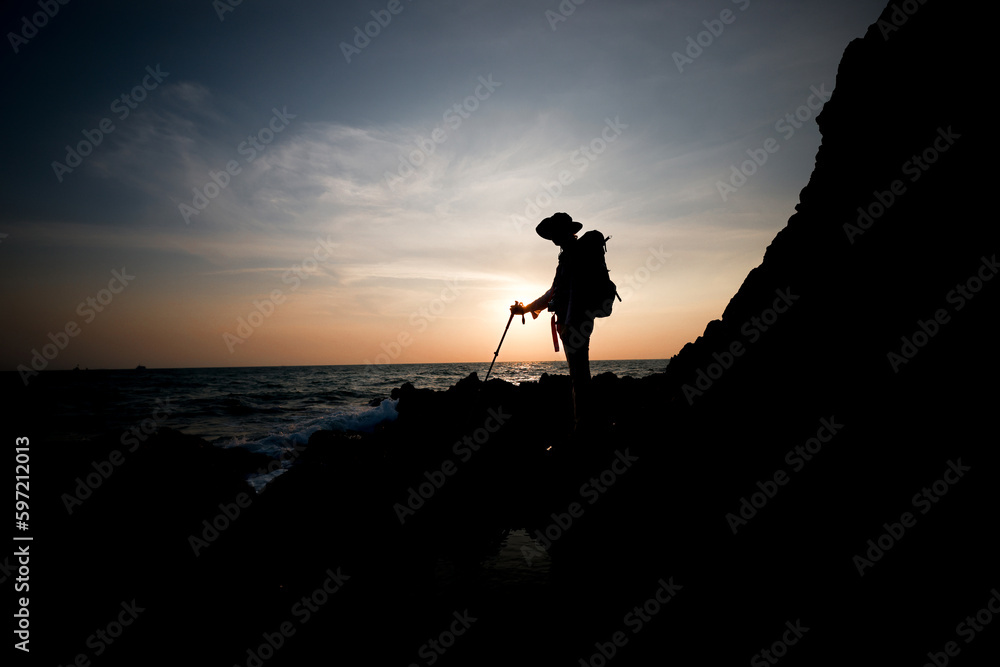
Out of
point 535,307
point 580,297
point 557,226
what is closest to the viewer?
point 580,297

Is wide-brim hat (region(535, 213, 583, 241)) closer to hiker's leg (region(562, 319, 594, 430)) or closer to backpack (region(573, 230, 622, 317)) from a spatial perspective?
backpack (region(573, 230, 622, 317))

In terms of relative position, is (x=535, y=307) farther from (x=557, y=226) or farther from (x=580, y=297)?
(x=557, y=226)

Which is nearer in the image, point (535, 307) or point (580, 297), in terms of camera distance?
point (580, 297)

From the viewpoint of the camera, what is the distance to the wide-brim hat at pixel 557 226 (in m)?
5.79

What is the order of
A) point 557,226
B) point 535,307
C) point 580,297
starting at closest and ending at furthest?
point 580,297 → point 557,226 → point 535,307

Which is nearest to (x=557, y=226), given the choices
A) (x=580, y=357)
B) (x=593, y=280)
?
(x=593, y=280)

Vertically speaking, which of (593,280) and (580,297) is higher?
(593,280)

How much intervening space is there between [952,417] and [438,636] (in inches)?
141

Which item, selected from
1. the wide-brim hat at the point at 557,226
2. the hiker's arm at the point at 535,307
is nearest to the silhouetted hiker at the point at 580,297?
the wide-brim hat at the point at 557,226

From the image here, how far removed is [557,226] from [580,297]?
46.7 inches

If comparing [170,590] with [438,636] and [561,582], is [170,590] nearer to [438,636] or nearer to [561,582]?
[438,636]

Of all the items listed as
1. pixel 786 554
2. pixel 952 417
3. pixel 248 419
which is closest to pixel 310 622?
pixel 786 554

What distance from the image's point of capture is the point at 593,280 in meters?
5.56

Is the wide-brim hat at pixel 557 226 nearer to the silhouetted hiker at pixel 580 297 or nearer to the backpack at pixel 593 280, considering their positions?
the silhouetted hiker at pixel 580 297
